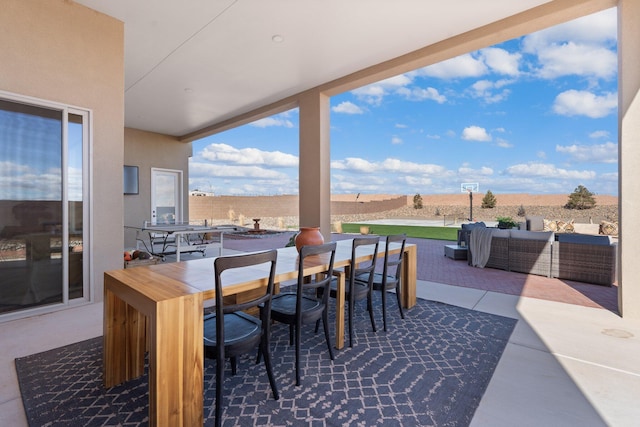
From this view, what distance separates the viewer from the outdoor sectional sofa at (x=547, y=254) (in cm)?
419

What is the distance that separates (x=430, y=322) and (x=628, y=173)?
7.96 ft

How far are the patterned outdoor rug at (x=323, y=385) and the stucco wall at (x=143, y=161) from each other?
6860 millimetres

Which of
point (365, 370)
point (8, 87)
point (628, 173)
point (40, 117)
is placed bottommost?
point (365, 370)

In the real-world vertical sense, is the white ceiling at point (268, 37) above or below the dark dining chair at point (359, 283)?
above

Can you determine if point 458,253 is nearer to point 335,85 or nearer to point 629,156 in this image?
point 629,156

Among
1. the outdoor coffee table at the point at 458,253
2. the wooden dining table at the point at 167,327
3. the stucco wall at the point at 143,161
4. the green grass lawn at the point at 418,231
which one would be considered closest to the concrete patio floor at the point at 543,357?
the wooden dining table at the point at 167,327

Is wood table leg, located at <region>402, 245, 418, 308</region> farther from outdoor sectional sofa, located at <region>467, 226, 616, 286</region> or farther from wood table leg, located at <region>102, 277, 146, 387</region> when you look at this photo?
outdoor sectional sofa, located at <region>467, 226, 616, 286</region>

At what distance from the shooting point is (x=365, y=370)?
2.01 metres

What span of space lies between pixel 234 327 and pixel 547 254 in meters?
5.05

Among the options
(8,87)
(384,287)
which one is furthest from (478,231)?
(8,87)

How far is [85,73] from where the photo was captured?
323 cm

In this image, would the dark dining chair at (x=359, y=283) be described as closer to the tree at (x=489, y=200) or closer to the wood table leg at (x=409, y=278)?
the wood table leg at (x=409, y=278)

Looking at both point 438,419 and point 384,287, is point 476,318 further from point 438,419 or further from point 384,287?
point 438,419

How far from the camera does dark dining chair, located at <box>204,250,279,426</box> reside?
1.44 m
